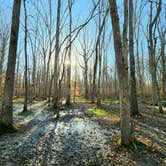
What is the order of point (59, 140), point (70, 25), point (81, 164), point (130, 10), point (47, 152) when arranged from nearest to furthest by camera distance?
1. point (81, 164)
2. point (47, 152)
3. point (59, 140)
4. point (130, 10)
5. point (70, 25)

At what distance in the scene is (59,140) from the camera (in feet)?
22.1

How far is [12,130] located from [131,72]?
6.93 metres

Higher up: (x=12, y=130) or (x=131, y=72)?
(x=131, y=72)

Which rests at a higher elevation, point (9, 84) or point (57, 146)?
point (9, 84)

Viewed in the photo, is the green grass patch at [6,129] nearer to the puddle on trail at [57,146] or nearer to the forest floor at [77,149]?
the forest floor at [77,149]

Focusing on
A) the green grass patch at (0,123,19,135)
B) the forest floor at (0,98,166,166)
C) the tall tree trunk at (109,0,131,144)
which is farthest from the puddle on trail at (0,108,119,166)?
the tall tree trunk at (109,0,131,144)

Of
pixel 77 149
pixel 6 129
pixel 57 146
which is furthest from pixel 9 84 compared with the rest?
pixel 77 149

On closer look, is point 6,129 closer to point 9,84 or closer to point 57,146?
point 9,84

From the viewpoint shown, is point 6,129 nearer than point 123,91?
No

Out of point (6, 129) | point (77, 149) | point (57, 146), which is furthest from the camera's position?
point (6, 129)

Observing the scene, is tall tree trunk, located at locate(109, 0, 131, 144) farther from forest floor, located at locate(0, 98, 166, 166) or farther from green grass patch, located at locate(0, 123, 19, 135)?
green grass patch, located at locate(0, 123, 19, 135)

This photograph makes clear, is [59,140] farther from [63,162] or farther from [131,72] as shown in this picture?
[131,72]

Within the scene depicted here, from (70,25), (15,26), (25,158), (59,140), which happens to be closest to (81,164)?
(25,158)

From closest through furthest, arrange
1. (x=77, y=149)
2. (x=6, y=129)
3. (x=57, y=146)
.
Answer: (x=77, y=149)
(x=57, y=146)
(x=6, y=129)
